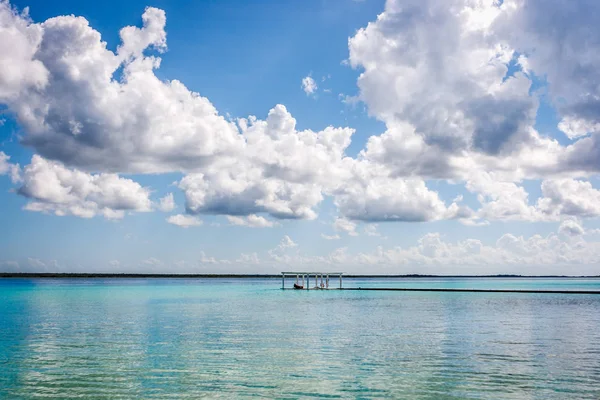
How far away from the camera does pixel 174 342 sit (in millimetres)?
31281

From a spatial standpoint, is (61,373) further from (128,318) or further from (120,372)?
(128,318)

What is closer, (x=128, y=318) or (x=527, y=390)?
(x=527, y=390)

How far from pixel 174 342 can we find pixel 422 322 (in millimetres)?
21078

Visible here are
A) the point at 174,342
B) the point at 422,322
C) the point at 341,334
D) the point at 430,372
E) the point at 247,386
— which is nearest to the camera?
the point at 247,386

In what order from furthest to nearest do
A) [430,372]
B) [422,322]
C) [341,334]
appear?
[422,322], [341,334], [430,372]

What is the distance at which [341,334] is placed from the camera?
116 feet

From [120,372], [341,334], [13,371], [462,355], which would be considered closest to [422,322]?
[341,334]

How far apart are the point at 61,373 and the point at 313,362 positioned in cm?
1083

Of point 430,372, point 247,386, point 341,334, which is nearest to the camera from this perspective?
point 247,386

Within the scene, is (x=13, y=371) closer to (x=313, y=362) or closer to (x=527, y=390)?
(x=313, y=362)

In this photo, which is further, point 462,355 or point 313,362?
point 462,355

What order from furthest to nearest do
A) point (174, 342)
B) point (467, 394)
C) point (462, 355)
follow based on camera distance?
1. point (174, 342)
2. point (462, 355)
3. point (467, 394)

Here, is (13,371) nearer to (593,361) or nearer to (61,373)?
(61,373)

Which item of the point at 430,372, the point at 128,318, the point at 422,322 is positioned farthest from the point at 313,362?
the point at 128,318
